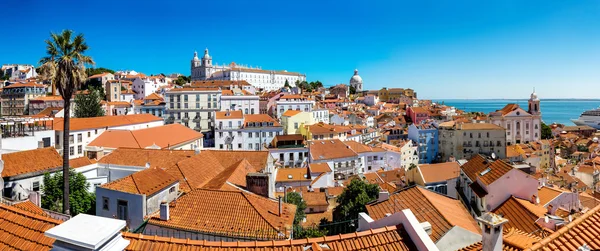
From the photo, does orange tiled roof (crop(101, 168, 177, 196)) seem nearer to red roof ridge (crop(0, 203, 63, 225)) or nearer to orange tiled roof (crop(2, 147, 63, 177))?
red roof ridge (crop(0, 203, 63, 225))

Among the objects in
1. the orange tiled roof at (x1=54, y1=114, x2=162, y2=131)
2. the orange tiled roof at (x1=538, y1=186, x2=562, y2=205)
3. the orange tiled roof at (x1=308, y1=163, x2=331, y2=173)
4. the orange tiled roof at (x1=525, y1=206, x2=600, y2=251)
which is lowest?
the orange tiled roof at (x1=308, y1=163, x2=331, y2=173)

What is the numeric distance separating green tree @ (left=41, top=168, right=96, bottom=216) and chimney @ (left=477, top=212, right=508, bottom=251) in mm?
16937

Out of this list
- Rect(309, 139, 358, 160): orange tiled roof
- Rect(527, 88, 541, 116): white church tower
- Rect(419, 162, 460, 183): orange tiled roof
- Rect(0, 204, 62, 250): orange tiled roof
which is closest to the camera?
Rect(0, 204, 62, 250): orange tiled roof

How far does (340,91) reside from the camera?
12594 cm

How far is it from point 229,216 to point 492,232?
23.4 ft

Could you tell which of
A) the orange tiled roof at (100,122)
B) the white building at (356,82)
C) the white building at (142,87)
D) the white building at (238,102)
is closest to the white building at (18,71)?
the white building at (142,87)

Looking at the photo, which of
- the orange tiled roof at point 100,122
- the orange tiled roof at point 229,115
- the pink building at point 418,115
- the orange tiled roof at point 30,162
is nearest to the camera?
the orange tiled roof at point 30,162

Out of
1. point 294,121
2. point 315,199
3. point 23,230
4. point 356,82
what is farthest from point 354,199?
point 356,82

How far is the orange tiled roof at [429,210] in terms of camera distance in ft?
30.7

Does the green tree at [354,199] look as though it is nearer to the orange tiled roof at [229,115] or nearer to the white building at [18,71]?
the orange tiled roof at [229,115]

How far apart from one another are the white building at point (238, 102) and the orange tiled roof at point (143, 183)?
4748 cm

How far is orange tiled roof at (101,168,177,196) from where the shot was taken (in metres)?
12.3

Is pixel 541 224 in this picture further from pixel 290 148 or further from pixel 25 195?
pixel 290 148

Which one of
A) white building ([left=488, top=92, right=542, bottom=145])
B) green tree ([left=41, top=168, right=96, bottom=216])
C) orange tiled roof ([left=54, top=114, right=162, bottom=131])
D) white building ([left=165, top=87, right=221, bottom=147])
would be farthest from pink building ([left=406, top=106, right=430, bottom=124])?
green tree ([left=41, top=168, right=96, bottom=216])
